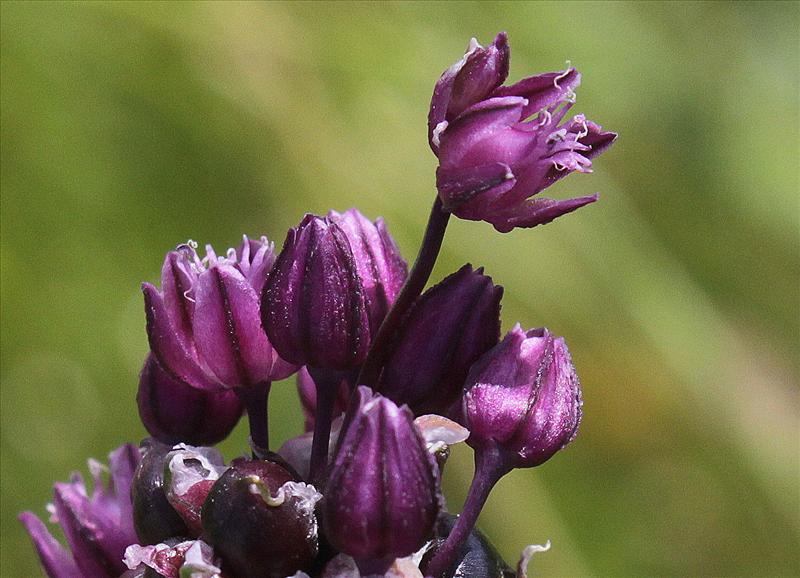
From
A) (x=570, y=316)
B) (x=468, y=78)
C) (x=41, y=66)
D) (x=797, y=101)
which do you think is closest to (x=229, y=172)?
(x=41, y=66)

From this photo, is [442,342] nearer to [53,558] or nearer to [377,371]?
[377,371]

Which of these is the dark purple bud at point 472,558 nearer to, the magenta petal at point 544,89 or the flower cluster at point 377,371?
the flower cluster at point 377,371

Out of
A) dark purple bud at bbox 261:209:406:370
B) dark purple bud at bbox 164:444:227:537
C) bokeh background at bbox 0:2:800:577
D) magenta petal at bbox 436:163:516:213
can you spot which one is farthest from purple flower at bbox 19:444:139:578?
bokeh background at bbox 0:2:800:577

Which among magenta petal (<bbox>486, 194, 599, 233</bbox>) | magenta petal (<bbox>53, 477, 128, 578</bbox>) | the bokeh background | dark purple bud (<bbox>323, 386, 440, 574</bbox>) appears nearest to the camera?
dark purple bud (<bbox>323, 386, 440, 574</bbox>)

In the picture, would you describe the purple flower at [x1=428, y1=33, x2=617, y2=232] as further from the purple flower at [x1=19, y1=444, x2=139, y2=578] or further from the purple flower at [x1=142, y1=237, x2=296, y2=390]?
the purple flower at [x1=19, y1=444, x2=139, y2=578]

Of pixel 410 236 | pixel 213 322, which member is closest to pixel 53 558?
pixel 213 322

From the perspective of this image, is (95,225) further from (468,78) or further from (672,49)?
(468,78)
